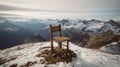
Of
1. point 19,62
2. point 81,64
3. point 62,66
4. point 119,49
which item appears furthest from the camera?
point 119,49

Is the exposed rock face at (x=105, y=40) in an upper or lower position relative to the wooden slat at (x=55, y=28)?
lower

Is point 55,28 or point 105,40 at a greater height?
point 55,28

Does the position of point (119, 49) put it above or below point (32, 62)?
below

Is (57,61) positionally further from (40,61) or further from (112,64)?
(112,64)

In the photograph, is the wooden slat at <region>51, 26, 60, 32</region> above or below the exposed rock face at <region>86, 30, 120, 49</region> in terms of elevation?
above

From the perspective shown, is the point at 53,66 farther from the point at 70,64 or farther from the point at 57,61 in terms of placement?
the point at 70,64

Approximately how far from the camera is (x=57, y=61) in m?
8.09

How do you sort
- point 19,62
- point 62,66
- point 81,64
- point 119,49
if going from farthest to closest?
point 119,49 < point 19,62 < point 81,64 < point 62,66

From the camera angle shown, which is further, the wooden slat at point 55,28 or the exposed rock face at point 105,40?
the exposed rock face at point 105,40

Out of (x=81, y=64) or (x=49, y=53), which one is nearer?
(x=81, y=64)

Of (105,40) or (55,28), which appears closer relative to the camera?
(55,28)

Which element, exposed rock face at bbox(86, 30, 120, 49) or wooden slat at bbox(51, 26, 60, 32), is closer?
wooden slat at bbox(51, 26, 60, 32)

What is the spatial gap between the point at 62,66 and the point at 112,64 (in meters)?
3.38

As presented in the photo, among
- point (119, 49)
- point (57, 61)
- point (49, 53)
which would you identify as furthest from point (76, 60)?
point (119, 49)
